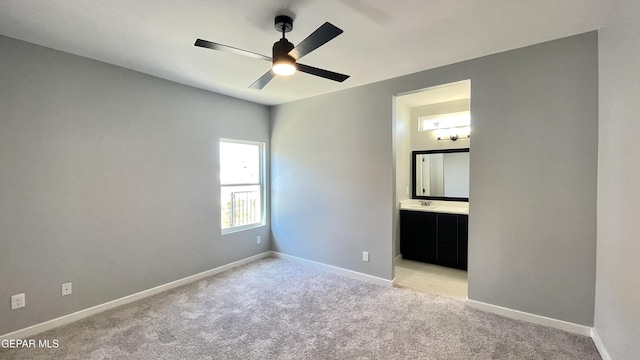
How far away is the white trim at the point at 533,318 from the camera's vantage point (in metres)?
A: 2.28

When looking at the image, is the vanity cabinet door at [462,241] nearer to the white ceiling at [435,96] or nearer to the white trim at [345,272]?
the white trim at [345,272]

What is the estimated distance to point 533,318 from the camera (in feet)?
8.07

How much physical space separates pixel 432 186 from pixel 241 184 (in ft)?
10.3

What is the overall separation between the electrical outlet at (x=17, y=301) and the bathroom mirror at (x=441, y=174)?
4882 millimetres

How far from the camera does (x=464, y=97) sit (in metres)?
4.02

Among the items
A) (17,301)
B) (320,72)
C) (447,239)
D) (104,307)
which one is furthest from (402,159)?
(17,301)

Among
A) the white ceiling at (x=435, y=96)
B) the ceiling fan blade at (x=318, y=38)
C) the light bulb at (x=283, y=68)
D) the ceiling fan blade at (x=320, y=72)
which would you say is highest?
the white ceiling at (x=435, y=96)

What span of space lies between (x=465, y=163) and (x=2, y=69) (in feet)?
17.4

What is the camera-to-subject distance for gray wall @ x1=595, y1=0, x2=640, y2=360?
5.09ft

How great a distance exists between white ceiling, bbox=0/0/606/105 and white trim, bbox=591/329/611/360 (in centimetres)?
244

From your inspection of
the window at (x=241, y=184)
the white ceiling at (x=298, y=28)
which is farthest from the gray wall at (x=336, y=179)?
the white ceiling at (x=298, y=28)

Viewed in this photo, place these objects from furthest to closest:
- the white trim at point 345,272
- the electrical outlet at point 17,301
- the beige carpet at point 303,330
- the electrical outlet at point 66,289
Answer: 1. the white trim at point 345,272
2. the electrical outlet at point 66,289
3. the electrical outlet at point 17,301
4. the beige carpet at point 303,330

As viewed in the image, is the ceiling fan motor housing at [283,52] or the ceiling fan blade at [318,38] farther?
the ceiling fan motor housing at [283,52]

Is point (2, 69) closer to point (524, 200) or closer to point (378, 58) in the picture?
point (378, 58)
